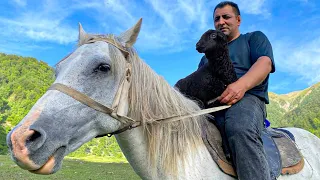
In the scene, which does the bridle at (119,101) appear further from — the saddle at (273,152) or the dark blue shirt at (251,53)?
the dark blue shirt at (251,53)

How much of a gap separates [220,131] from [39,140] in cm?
172

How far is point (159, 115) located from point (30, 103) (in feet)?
368

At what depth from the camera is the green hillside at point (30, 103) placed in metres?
77.2

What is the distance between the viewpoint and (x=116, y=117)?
2352mm

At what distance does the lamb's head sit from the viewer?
116 inches

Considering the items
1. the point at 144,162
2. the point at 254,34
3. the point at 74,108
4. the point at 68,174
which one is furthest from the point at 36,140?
the point at 68,174

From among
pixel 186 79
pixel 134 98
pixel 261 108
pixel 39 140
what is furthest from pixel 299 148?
pixel 39 140

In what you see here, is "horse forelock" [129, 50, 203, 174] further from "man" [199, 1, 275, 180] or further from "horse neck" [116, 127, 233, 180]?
"man" [199, 1, 275, 180]

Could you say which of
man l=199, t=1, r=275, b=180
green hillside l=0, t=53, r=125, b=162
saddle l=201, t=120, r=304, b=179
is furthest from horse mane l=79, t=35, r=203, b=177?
green hillside l=0, t=53, r=125, b=162

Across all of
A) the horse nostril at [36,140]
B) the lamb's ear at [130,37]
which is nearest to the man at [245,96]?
the lamb's ear at [130,37]

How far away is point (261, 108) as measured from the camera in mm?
2973

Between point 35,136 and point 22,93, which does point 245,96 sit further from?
point 22,93

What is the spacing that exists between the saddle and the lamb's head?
75 centimetres

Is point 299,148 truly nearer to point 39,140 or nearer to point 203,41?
point 203,41
